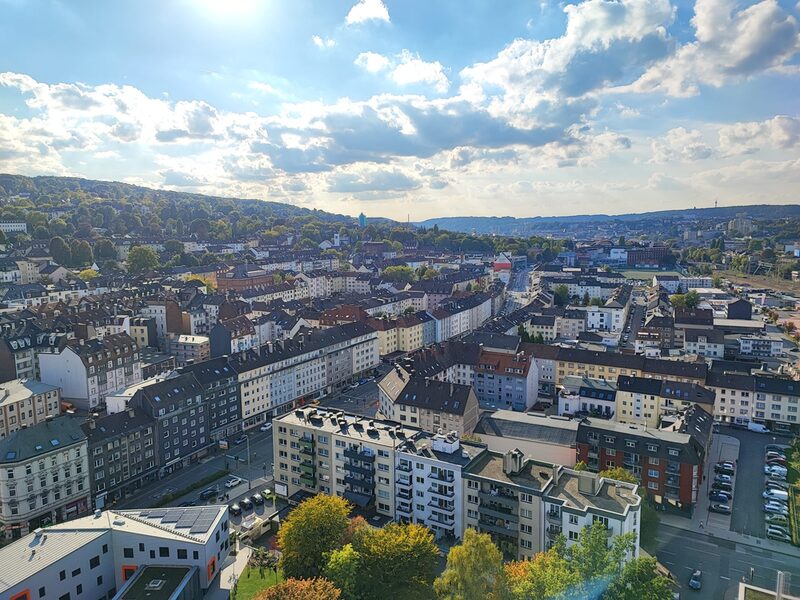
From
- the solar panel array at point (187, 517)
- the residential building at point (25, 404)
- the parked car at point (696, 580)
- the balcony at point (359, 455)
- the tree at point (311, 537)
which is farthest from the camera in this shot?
the residential building at point (25, 404)

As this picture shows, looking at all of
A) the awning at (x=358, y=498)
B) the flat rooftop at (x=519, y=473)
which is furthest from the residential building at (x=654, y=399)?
the awning at (x=358, y=498)

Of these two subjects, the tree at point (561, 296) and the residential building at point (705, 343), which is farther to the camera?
the tree at point (561, 296)

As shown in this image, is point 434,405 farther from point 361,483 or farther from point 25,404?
point 25,404

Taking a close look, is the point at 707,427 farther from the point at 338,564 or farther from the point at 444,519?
the point at 338,564

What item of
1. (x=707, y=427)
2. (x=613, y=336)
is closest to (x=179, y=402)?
(x=707, y=427)

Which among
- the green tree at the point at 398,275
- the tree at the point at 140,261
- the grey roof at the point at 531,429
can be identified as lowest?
the grey roof at the point at 531,429

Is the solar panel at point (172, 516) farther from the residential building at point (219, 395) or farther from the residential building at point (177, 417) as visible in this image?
the residential building at point (219, 395)

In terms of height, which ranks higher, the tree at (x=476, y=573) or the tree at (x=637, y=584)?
the tree at (x=637, y=584)

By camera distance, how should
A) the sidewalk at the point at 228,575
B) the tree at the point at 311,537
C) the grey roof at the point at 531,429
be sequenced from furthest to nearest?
the grey roof at the point at 531,429 < the sidewalk at the point at 228,575 < the tree at the point at 311,537

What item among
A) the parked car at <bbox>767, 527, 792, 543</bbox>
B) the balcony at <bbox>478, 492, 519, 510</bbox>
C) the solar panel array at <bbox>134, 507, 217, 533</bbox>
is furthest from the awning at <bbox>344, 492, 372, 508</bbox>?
the parked car at <bbox>767, 527, 792, 543</bbox>
